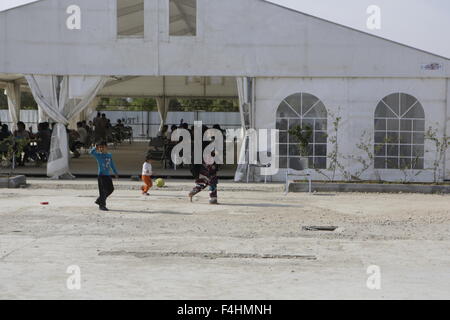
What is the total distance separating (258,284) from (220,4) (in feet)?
40.1

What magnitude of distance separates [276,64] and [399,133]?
3395 millimetres

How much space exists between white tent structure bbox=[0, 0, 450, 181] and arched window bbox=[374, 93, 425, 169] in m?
0.02

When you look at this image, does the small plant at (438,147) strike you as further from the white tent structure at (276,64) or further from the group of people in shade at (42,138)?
the group of people in shade at (42,138)

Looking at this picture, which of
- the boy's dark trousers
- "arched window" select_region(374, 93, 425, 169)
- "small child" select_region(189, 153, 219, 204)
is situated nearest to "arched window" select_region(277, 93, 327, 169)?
"arched window" select_region(374, 93, 425, 169)

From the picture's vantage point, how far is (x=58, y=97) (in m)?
19.2

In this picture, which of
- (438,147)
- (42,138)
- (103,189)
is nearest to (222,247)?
(103,189)

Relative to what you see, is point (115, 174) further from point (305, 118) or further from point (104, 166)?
point (305, 118)

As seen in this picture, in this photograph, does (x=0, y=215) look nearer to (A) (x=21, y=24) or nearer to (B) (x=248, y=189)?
(B) (x=248, y=189)

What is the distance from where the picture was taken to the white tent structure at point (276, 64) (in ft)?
61.2

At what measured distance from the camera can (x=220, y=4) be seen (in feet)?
61.4

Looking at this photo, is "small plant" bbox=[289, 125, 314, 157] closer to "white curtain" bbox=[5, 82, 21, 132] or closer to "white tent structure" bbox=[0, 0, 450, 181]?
"white tent structure" bbox=[0, 0, 450, 181]

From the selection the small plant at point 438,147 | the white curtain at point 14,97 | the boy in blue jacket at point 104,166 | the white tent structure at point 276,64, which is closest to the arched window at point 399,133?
the white tent structure at point 276,64

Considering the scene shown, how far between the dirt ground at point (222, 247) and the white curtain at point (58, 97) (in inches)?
132
